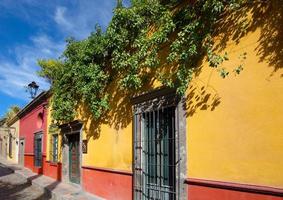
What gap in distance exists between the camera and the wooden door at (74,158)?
1348cm

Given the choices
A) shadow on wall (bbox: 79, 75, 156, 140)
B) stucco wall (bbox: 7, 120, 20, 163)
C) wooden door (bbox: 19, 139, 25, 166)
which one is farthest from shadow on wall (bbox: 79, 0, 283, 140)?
stucco wall (bbox: 7, 120, 20, 163)

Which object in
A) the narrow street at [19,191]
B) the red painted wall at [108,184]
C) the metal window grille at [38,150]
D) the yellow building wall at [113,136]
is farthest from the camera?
the metal window grille at [38,150]

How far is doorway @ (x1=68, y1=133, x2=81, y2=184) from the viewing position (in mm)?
13482

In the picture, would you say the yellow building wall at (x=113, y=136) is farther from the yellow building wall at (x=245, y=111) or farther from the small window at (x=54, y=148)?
the small window at (x=54, y=148)

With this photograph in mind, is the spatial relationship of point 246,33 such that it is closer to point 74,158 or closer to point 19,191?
point 74,158

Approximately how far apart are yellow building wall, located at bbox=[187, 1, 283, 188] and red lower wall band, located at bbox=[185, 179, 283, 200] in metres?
0.09

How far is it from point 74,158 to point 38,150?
7429 mm

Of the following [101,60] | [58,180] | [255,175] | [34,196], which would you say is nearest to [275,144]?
[255,175]

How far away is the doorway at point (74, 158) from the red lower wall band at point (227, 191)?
24.0 feet

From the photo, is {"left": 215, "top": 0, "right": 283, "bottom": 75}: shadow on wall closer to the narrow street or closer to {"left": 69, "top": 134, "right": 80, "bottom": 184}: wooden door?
{"left": 69, "top": 134, "right": 80, "bottom": 184}: wooden door

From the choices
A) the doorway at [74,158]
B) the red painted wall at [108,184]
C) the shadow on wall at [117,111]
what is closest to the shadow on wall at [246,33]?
the shadow on wall at [117,111]

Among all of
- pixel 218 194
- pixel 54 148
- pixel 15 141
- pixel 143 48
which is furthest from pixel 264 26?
pixel 15 141

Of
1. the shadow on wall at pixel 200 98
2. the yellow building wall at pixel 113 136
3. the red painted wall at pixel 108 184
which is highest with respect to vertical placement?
the shadow on wall at pixel 200 98

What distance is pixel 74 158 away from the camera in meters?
14.0
